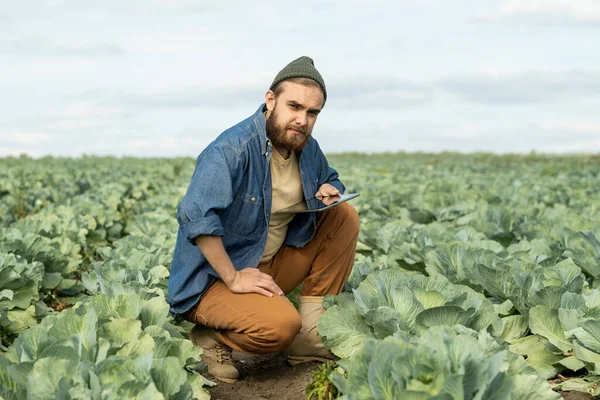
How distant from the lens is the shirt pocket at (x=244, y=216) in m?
4.00

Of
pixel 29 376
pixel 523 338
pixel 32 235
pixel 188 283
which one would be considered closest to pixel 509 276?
pixel 523 338

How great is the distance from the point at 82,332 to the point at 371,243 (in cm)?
436

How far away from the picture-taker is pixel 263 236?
4.12 meters

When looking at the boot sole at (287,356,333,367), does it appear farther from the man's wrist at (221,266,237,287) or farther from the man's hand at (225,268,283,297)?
the man's wrist at (221,266,237,287)

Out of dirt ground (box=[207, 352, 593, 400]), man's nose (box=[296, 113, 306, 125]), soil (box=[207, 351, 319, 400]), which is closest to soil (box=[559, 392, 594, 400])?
dirt ground (box=[207, 352, 593, 400])

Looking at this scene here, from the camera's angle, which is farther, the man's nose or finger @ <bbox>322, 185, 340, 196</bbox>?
finger @ <bbox>322, 185, 340, 196</bbox>

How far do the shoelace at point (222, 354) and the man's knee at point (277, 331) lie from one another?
0.39 metres

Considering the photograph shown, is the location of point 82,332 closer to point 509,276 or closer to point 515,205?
point 509,276

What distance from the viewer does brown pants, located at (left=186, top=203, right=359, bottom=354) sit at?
3.79 m

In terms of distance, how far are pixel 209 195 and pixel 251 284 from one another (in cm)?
53

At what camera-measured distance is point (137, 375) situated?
264 cm

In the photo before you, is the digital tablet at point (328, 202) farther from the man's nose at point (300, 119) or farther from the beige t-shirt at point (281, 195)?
the man's nose at point (300, 119)

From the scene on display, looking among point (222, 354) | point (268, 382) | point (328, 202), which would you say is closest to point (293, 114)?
point (328, 202)

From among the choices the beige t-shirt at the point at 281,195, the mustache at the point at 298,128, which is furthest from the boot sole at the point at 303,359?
the mustache at the point at 298,128
